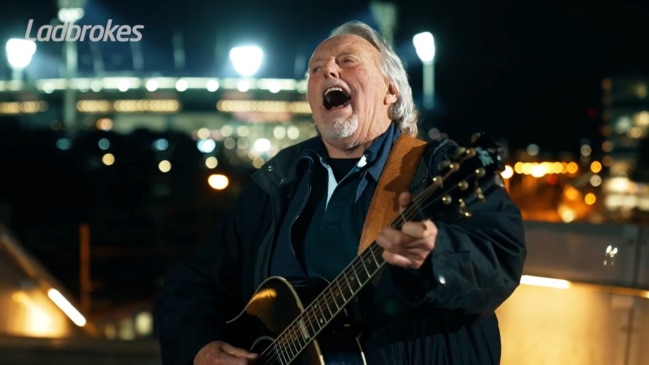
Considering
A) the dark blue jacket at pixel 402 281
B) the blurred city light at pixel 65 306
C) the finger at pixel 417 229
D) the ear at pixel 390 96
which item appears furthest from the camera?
the blurred city light at pixel 65 306

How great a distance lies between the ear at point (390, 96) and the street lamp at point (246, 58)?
5.73 metres

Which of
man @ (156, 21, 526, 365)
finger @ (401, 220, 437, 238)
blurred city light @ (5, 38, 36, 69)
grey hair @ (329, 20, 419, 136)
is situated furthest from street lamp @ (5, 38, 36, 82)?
finger @ (401, 220, 437, 238)

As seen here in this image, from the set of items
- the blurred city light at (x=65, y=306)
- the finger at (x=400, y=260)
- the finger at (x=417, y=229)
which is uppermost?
the blurred city light at (x=65, y=306)

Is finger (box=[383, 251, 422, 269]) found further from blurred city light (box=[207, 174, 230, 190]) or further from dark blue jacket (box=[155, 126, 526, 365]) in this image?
blurred city light (box=[207, 174, 230, 190])

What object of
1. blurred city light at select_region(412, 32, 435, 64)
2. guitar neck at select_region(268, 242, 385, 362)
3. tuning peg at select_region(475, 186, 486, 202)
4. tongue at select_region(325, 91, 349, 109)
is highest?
blurred city light at select_region(412, 32, 435, 64)

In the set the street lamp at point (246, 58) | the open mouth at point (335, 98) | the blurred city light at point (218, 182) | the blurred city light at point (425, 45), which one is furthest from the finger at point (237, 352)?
the blurred city light at point (218, 182)

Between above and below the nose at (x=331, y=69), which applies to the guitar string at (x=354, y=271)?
below

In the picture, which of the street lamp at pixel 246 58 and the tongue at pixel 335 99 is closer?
the tongue at pixel 335 99

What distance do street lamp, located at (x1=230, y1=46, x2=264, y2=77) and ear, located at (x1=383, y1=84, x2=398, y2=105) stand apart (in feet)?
18.8

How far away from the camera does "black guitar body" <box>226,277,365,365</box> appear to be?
2.71m

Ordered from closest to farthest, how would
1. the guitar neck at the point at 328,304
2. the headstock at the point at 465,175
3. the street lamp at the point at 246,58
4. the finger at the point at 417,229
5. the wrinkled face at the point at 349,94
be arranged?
1. the finger at the point at 417,229
2. the headstock at the point at 465,175
3. the guitar neck at the point at 328,304
4. the wrinkled face at the point at 349,94
5. the street lamp at the point at 246,58

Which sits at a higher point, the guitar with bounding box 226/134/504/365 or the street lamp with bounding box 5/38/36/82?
the street lamp with bounding box 5/38/36/82

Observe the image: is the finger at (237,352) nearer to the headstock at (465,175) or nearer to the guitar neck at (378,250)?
the guitar neck at (378,250)

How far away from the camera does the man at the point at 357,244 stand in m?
2.32
